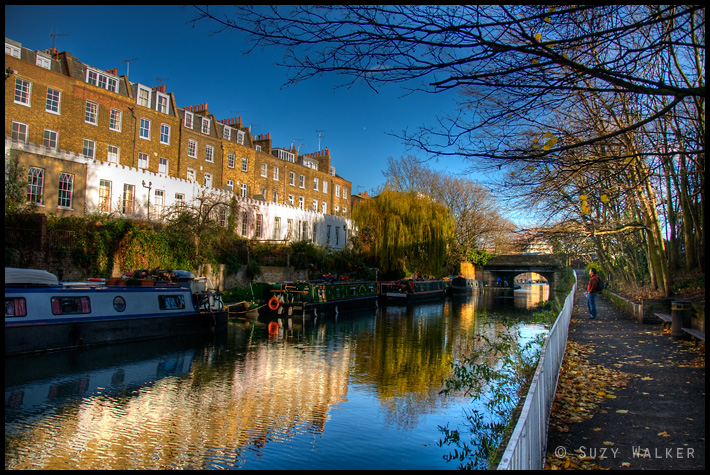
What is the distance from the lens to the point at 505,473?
2.69 m

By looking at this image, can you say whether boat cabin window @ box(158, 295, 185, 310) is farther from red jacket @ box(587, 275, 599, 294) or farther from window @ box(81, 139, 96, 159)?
window @ box(81, 139, 96, 159)

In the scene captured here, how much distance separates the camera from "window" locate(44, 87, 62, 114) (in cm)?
2530

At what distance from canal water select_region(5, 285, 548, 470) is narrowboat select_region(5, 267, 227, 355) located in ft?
1.44

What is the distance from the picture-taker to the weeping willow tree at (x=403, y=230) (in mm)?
35312

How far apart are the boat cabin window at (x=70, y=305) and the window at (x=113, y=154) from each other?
1671 cm

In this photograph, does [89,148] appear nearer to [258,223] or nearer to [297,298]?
[258,223]

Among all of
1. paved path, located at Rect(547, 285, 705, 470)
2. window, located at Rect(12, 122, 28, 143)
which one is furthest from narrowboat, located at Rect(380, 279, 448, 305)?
paved path, located at Rect(547, 285, 705, 470)

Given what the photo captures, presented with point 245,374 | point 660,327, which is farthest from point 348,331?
point 660,327

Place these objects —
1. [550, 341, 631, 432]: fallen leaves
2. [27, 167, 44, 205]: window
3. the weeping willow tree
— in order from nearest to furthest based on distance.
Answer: [550, 341, 631, 432]: fallen leaves → [27, 167, 44, 205]: window → the weeping willow tree

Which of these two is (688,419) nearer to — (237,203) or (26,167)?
(26,167)

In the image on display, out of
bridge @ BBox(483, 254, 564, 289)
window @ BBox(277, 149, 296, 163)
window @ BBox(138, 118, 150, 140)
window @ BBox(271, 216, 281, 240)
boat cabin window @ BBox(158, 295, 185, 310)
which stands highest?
window @ BBox(277, 149, 296, 163)

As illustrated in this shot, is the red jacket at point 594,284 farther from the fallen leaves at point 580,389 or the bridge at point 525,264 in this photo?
the bridge at point 525,264

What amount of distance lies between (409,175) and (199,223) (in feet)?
79.3

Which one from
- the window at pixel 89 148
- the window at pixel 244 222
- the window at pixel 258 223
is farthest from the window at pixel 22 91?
the window at pixel 258 223
